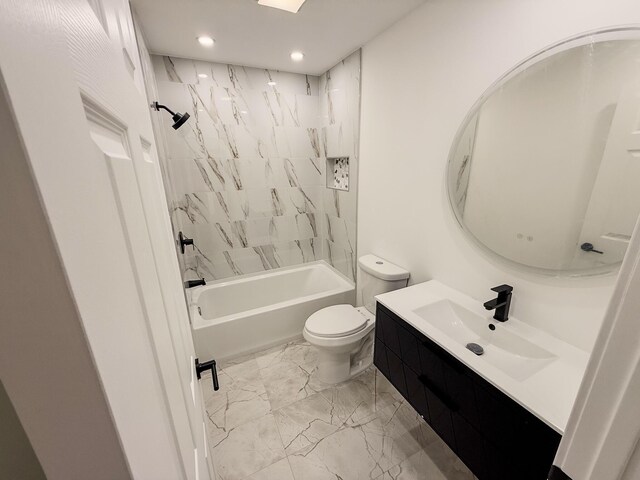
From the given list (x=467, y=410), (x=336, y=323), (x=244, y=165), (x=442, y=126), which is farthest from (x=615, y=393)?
(x=244, y=165)

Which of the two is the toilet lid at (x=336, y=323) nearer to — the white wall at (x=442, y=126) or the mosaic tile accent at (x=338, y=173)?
the white wall at (x=442, y=126)

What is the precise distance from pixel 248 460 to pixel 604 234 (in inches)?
75.9

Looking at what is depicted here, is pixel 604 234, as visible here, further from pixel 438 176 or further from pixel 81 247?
pixel 81 247

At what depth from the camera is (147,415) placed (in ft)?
0.95

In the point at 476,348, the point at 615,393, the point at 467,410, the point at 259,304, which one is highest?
the point at 615,393

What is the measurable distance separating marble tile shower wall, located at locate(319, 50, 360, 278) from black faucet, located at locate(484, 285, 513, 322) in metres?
1.37

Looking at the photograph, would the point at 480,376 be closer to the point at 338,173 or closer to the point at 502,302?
the point at 502,302

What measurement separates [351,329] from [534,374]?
1006 millimetres

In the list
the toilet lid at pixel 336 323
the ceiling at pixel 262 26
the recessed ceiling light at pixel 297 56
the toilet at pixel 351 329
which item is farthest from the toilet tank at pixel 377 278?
the recessed ceiling light at pixel 297 56

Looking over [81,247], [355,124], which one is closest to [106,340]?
[81,247]

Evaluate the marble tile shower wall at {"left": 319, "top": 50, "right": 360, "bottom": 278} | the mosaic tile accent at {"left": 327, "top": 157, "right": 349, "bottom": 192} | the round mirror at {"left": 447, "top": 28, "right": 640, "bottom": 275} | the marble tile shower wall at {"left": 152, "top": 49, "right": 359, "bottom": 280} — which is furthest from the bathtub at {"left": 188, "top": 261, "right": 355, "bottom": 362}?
the round mirror at {"left": 447, "top": 28, "right": 640, "bottom": 275}

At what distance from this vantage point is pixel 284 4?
4.64 feet

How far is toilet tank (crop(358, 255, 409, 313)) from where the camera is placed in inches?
71.4

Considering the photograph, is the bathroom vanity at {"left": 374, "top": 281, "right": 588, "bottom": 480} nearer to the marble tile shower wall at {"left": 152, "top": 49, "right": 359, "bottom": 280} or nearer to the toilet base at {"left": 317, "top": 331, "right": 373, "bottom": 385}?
the toilet base at {"left": 317, "top": 331, "right": 373, "bottom": 385}
